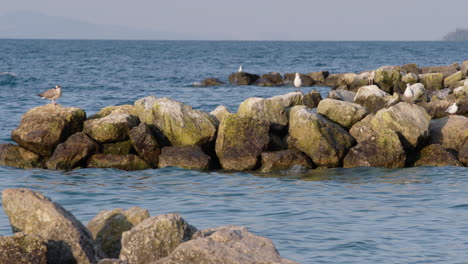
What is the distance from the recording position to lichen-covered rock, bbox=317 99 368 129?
16938mm

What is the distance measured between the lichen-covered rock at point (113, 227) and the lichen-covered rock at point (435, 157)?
958 cm

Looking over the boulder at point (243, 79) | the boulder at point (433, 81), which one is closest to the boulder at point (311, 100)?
the boulder at point (433, 81)

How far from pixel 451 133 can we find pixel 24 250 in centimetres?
1264

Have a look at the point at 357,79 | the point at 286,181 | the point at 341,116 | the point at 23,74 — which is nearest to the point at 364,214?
the point at 286,181

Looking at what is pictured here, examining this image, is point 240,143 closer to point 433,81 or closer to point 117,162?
point 117,162

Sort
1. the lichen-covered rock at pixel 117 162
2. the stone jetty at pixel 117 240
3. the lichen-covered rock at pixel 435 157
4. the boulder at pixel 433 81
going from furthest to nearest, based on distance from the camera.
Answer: the boulder at pixel 433 81 < the lichen-covered rock at pixel 435 157 < the lichen-covered rock at pixel 117 162 < the stone jetty at pixel 117 240

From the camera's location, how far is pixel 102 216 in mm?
8500

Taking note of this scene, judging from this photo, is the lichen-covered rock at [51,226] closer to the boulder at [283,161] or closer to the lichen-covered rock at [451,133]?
the boulder at [283,161]

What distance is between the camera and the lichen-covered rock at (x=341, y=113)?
1694 centimetres

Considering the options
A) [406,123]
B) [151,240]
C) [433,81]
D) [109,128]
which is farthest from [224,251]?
[433,81]

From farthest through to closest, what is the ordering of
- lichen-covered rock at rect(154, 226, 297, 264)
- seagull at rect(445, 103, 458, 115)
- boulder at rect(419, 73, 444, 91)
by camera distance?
boulder at rect(419, 73, 444, 91) < seagull at rect(445, 103, 458, 115) < lichen-covered rock at rect(154, 226, 297, 264)

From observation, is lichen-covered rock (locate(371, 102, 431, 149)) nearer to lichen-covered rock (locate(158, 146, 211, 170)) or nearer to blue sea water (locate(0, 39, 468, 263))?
blue sea water (locate(0, 39, 468, 263))

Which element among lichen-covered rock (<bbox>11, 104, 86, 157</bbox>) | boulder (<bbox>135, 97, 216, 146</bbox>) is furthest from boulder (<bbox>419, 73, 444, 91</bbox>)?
lichen-covered rock (<bbox>11, 104, 86, 157</bbox>)

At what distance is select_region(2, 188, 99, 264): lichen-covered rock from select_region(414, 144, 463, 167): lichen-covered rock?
10479 mm
